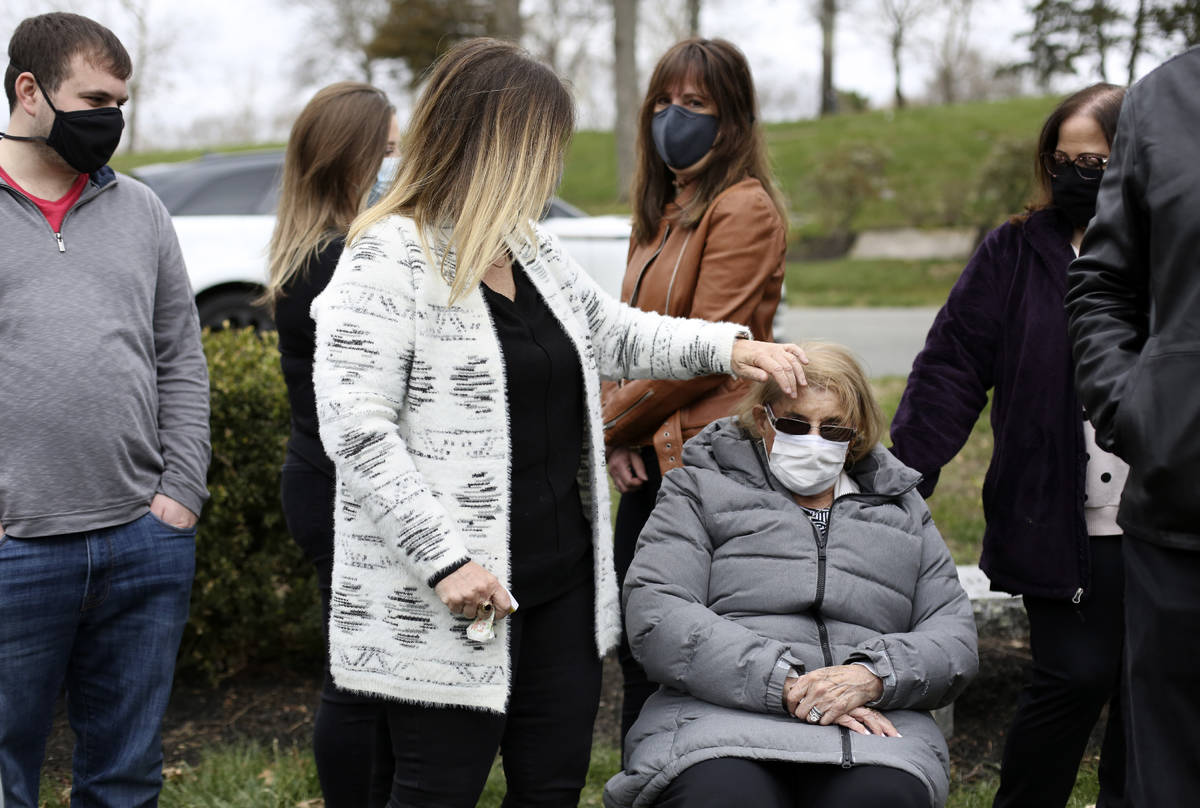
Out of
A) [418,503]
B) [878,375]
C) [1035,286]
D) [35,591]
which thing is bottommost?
[878,375]

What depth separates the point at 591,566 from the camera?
2535 mm

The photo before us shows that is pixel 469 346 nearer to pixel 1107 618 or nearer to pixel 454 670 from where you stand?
pixel 454 670

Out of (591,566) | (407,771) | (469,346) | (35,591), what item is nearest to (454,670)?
(407,771)

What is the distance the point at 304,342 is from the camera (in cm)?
313

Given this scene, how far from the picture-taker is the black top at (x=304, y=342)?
3.08 metres

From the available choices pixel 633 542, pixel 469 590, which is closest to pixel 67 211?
pixel 469 590

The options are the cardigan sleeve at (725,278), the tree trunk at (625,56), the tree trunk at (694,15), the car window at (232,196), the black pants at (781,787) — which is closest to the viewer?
the black pants at (781,787)

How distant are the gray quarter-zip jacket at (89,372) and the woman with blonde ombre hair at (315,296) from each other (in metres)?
0.35

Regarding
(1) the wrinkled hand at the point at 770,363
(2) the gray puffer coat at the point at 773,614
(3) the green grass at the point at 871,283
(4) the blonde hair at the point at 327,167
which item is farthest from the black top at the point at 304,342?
(3) the green grass at the point at 871,283

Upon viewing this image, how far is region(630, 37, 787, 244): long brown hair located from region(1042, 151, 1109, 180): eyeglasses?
73 cm

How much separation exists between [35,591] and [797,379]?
5.73ft

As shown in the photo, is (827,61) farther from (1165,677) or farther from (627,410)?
(1165,677)

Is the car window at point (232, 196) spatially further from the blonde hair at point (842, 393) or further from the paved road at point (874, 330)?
the blonde hair at point (842, 393)

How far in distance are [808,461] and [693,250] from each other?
73 centimetres
